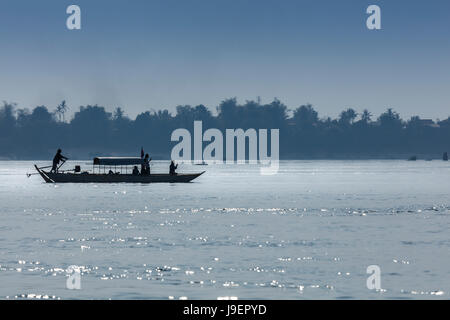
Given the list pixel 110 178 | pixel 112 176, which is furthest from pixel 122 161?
pixel 110 178

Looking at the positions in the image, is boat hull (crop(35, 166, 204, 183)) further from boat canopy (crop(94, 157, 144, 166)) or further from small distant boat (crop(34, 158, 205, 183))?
boat canopy (crop(94, 157, 144, 166))

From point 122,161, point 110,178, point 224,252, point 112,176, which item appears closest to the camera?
point 224,252

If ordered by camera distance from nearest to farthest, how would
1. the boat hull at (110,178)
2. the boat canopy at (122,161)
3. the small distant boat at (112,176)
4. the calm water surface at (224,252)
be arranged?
the calm water surface at (224,252) → the boat canopy at (122,161) → the small distant boat at (112,176) → the boat hull at (110,178)

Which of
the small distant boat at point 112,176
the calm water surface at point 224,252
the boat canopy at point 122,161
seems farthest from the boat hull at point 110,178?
the calm water surface at point 224,252

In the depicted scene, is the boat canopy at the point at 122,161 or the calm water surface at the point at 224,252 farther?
the boat canopy at the point at 122,161

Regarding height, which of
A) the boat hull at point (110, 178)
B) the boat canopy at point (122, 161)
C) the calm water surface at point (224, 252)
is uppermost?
the boat canopy at point (122, 161)

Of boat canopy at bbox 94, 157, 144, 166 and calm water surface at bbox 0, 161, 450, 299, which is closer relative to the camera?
calm water surface at bbox 0, 161, 450, 299

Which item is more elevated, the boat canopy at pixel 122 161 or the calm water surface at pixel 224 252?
the boat canopy at pixel 122 161

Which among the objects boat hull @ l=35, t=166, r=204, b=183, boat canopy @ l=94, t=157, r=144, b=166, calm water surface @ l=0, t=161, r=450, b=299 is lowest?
calm water surface @ l=0, t=161, r=450, b=299

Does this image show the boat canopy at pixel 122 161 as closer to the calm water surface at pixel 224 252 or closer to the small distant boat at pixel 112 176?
the small distant boat at pixel 112 176

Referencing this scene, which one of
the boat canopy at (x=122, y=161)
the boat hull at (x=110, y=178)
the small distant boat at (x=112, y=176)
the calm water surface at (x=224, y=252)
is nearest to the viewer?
the calm water surface at (x=224, y=252)

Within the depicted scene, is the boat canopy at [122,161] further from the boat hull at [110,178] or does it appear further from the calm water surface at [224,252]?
the calm water surface at [224,252]

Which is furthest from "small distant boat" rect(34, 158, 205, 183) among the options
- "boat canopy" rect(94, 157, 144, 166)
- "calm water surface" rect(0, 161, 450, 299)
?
"calm water surface" rect(0, 161, 450, 299)

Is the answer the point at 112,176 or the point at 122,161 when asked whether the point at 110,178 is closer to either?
the point at 112,176
